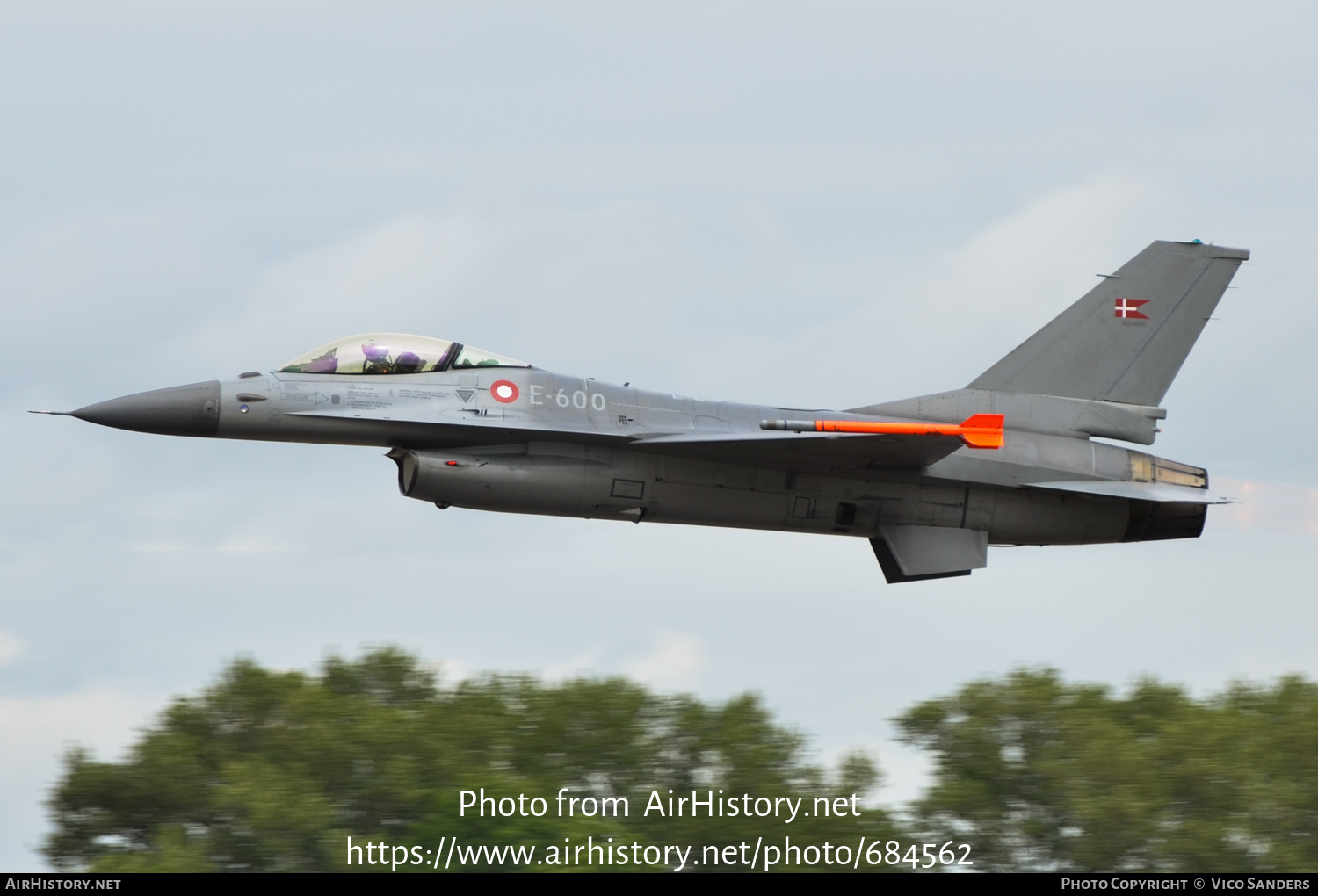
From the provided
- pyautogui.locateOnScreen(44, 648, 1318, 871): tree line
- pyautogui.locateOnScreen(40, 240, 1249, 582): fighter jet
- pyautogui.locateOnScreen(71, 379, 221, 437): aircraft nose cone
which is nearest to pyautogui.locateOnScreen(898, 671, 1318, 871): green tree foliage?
pyautogui.locateOnScreen(44, 648, 1318, 871): tree line

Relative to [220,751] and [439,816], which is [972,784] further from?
[220,751]

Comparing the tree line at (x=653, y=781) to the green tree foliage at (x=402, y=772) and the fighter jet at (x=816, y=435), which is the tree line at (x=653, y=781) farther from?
the fighter jet at (x=816, y=435)

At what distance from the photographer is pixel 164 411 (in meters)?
19.1

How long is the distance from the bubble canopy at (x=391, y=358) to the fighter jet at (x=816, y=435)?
0.02 metres

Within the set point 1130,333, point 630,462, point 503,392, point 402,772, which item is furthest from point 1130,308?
point 402,772

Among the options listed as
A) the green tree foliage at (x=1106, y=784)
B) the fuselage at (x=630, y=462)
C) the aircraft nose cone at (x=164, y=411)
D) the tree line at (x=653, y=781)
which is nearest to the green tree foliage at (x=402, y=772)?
the tree line at (x=653, y=781)

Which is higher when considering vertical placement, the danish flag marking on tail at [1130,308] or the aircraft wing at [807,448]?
the danish flag marking on tail at [1130,308]

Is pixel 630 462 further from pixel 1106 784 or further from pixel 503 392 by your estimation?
pixel 1106 784

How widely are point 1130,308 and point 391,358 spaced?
36.1 feet

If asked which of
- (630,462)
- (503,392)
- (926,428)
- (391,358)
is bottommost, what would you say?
(630,462)

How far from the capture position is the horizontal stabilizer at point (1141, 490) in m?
21.5

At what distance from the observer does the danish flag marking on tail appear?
918 inches

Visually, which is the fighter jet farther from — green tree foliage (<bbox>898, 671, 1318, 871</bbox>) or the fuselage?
green tree foliage (<bbox>898, 671, 1318, 871</bbox>)

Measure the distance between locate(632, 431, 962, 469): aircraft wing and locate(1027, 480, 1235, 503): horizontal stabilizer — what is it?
2.22 meters
